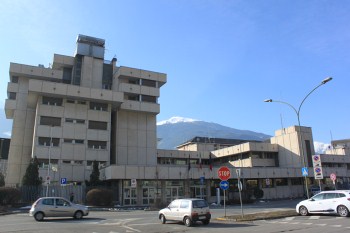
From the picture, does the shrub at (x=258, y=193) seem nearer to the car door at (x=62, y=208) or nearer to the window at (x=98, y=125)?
the window at (x=98, y=125)

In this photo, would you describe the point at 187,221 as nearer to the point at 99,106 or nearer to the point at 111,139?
the point at 99,106

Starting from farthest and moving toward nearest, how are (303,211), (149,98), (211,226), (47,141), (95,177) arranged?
(149,98) < (47,141) < (95,177) < (303,211) < (211,226)

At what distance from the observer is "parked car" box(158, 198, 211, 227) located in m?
18.0

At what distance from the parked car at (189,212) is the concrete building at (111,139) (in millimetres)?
26367

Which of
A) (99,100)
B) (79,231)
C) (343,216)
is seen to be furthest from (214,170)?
(79,231)

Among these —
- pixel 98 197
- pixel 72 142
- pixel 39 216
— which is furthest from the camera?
pixel 72 142

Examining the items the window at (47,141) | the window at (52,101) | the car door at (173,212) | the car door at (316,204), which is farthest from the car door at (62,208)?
the window at (52,101)

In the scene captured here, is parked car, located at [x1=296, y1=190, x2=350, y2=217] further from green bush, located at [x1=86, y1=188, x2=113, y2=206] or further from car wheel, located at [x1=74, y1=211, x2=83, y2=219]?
green bush, located at [x1=86, y1=188, x2=113, y2=206]

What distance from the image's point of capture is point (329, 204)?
2030 cm

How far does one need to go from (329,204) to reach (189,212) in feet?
29.4

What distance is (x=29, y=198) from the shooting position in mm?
42219

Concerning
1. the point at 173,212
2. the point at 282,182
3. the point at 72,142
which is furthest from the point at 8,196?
the point at 282,182

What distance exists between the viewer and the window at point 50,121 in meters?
51.5

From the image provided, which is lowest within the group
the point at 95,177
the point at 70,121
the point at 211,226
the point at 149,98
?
the point at 211,226
